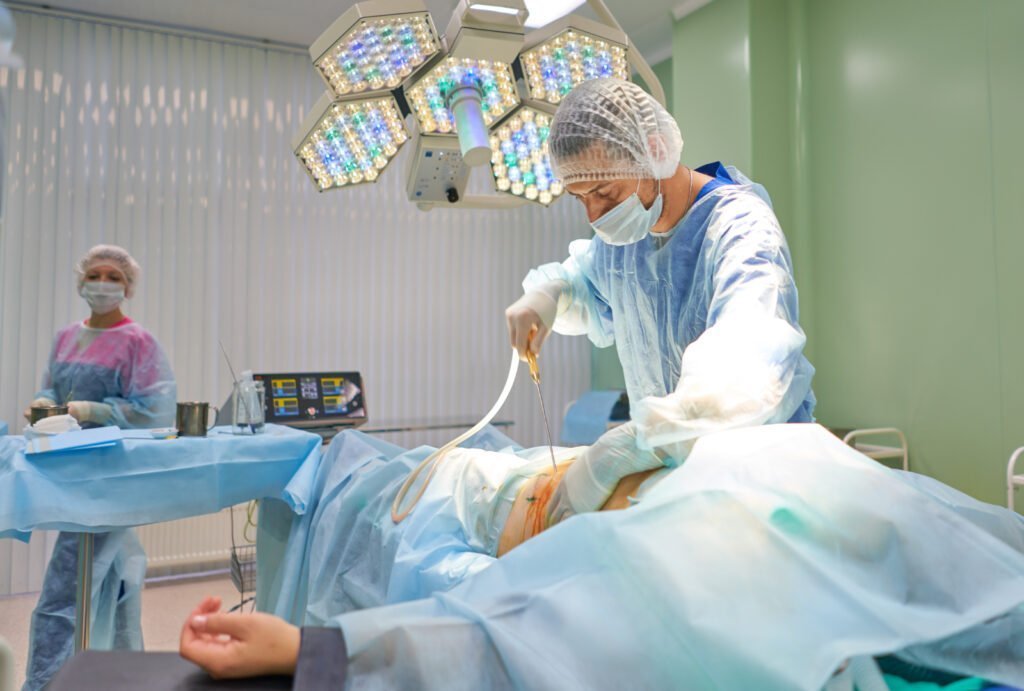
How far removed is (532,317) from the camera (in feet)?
5.57

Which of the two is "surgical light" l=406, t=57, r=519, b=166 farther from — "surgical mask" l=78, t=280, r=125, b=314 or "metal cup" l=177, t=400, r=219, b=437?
"surgical mask" l=78, t=280, r=125, b=314

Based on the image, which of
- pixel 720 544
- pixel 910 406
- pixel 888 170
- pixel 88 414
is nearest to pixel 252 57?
pixel 88 414

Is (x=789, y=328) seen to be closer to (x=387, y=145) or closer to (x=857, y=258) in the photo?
(x=387, y=145)

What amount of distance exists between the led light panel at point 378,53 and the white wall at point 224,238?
96.0 inches

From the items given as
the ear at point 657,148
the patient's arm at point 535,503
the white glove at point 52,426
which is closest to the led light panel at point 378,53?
the ear at point 657,148

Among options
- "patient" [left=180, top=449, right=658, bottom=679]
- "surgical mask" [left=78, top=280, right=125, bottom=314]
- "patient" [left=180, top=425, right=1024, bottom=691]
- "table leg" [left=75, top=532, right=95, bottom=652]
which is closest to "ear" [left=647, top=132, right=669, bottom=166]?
"patient" [left=180, top=425, right=1024, bottom=691]

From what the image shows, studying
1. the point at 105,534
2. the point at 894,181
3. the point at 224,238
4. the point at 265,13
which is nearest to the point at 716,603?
the point at 105,534

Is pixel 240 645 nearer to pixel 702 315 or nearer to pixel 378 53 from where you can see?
pixel 702 315

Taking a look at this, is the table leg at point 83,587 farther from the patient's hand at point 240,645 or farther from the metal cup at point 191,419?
the patient's hand at point 240,645

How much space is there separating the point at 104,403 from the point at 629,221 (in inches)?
77.1

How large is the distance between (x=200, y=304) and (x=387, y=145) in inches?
91.3

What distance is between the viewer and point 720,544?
29.7 inches

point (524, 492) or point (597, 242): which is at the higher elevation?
point (597, 242)

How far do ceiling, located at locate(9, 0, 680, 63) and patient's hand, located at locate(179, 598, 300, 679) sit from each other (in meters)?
3.33
